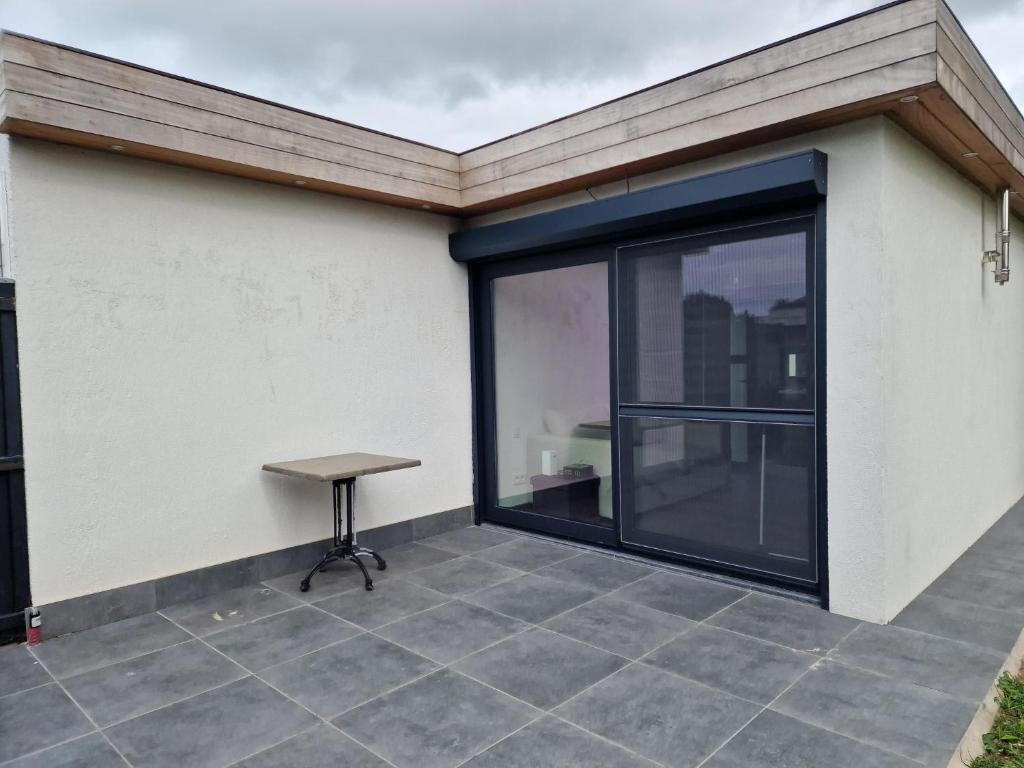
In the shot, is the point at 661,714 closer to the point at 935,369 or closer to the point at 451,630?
the point at 451,630

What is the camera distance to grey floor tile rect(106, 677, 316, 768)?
2166 mm

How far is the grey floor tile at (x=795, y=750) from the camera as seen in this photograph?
2045mm

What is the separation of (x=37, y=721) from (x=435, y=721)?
1.44 meters

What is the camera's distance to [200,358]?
365 cm

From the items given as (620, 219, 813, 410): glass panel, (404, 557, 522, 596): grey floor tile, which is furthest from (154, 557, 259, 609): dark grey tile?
(620, 219, 813, 410): glass panel

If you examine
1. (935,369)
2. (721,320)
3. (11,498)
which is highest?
(721,320)

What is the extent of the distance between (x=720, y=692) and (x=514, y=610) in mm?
1157

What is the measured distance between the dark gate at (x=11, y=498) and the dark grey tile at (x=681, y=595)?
2891 millimetres

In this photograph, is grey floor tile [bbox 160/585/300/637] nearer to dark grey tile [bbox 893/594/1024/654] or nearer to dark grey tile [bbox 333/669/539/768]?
dark grey tile [bbox 333/669/539/768]

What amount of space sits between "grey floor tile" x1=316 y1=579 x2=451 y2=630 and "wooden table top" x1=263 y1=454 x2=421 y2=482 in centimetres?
66

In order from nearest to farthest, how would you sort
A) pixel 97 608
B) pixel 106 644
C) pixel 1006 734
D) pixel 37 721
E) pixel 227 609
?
pixel 1006 734, pixel 37 721, pixel 106 644, pixel 97 608, pixel 227 609

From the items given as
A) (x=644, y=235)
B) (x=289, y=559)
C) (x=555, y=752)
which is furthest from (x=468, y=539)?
(x=555, y=752)

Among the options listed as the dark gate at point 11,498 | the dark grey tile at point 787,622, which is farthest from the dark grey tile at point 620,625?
the dark gate at point 11,498

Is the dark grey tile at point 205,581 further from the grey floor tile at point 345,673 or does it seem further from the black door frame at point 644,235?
the black door frame at point 644,235
